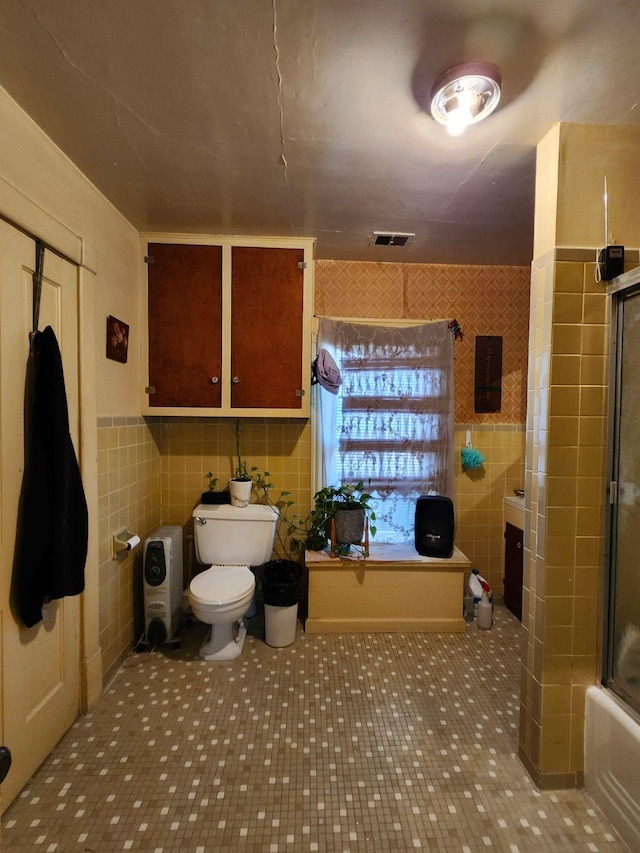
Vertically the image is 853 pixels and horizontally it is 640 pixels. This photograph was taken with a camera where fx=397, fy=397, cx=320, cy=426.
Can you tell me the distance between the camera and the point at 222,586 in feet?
7.00

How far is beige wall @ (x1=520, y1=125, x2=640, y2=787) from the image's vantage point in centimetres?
137

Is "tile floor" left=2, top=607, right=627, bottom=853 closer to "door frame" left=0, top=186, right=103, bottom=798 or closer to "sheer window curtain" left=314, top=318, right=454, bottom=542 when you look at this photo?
"door frame" left=0, top=186, right=103, bottom=798

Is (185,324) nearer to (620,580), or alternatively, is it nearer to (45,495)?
(45,495)

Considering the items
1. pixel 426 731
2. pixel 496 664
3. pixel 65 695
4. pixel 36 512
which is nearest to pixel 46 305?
pixel 36 512

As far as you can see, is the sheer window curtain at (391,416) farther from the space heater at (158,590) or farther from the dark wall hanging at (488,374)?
the space heater at (158,590)

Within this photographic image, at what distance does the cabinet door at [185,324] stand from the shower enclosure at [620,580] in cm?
192

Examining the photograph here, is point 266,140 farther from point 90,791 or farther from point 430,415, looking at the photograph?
point 90,791

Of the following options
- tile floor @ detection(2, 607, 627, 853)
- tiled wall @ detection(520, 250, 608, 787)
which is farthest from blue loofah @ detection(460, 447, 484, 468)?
tiled wall @ detection(520, 250, 608, 787)

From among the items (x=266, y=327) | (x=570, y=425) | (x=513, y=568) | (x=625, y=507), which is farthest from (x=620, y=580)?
(x=266, y=327)

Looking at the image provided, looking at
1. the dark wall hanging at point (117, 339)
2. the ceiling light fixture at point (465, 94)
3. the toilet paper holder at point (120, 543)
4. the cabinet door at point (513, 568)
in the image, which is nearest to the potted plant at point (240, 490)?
the toilet paper holder at point (120, 543)

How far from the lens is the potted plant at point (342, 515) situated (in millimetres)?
2473

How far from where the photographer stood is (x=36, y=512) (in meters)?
1.39

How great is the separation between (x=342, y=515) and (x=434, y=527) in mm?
591

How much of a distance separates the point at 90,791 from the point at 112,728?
0.30 metres
